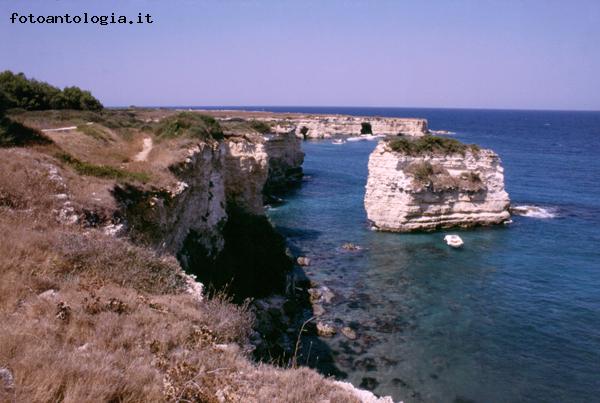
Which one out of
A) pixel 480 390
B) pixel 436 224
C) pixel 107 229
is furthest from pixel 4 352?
pixel 436 224

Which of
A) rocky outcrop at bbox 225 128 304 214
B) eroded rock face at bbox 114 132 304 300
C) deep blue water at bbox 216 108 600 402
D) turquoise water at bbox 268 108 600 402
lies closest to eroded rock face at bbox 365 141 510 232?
turquoise water at bbox 268 108 600 402

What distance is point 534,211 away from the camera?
3956cm

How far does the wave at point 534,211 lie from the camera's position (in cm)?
3841

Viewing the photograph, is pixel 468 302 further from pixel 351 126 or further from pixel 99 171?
pixel 351 126

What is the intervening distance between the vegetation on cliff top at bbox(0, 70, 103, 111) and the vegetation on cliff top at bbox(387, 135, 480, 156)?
2632cm

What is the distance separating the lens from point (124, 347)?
5.86m

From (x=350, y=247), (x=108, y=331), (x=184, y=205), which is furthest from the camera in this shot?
(x=350, y=247)

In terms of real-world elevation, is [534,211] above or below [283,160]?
below

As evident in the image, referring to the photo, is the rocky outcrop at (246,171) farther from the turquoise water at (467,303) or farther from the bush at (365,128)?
the bush at (365,128)

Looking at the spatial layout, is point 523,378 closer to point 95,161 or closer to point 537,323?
point 537,323

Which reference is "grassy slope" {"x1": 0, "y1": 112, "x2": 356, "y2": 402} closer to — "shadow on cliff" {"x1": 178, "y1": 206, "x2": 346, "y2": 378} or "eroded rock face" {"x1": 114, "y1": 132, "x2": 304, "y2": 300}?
"eroded rock face" {"x1": 114, "y1": 132, "x2": 304, "y2": 300}

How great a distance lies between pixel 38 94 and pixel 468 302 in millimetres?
31975

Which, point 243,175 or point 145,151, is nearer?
point 145,151

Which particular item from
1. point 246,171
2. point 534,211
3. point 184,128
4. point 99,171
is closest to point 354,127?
point 534,211
